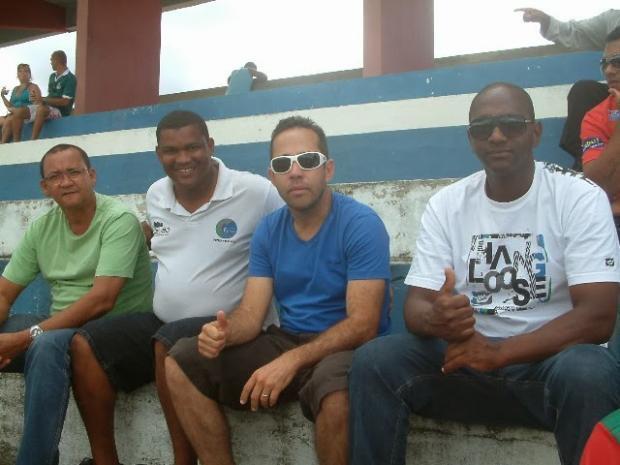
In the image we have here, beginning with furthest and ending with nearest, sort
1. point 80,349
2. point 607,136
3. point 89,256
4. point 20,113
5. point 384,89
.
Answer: point 20,113
point 384,89
point 89,256
point 607,136
point 80,349

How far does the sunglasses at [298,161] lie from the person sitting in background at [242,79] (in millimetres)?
5918

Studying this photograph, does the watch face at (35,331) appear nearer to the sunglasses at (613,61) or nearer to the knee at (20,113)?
the sunglasses at (613,61)

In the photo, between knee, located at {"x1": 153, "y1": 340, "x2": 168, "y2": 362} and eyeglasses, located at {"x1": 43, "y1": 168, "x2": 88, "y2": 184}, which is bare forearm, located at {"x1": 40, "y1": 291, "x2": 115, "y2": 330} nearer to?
knee, located at {"x1": 153, "y1": 340, "x2": 168, "y2": 362}

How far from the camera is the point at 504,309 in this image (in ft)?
7.79

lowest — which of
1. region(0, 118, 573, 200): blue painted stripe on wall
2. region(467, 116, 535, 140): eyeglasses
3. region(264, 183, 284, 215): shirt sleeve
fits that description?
region(264, 183, 284, 215): shirt sleeve

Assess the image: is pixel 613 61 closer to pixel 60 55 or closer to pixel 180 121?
pixel 180 121

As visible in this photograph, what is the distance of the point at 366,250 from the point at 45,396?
53.8 inches

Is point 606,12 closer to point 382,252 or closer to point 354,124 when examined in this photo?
point 354,124

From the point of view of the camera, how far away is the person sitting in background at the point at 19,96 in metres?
9.27

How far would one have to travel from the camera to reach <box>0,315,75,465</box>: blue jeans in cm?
279

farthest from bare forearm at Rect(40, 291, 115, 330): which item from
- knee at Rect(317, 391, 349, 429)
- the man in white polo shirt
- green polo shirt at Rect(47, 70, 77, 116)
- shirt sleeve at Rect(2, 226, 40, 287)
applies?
green polo shirt at Rect(47, 70, 77, 116)

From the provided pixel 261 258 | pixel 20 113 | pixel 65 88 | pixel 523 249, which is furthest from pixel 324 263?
pixel 65 88

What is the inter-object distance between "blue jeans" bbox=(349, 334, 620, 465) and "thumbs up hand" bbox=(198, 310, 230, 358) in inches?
19.1

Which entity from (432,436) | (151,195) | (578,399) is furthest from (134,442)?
(578,399)
